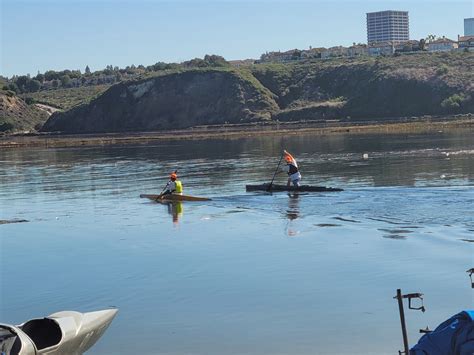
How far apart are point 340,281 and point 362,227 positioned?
9632mm

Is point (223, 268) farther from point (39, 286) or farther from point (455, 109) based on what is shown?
point (455, 109)

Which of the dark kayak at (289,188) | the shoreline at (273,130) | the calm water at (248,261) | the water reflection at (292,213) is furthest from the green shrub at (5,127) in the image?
the water reflection at (292,213)

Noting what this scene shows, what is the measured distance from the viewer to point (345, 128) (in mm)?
133875

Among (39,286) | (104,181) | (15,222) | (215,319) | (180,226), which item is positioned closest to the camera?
(215,319)

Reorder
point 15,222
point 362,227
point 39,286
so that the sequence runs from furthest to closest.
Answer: point 15,222 < point 362,227 < point 39,286

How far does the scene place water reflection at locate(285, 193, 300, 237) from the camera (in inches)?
1305

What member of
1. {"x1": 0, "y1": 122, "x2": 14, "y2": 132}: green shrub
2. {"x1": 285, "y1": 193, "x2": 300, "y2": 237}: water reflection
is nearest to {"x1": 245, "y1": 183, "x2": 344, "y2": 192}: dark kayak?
{"x1": 285, "y1": 193, "x2": 300, "y2": 237}: water reflection

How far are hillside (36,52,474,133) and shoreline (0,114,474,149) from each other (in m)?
10.4

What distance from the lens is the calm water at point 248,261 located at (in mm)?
19078

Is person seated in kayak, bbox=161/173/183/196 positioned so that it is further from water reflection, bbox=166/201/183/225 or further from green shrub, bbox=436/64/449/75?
green shrub, bbox=436/64/449/75

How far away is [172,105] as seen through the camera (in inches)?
7047

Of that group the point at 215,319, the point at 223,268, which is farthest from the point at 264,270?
the point at 215,319

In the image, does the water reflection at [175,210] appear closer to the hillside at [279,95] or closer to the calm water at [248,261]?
the calm water at [248,261]

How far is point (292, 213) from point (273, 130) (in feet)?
346
